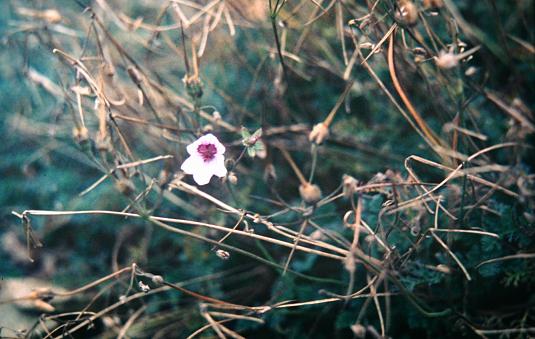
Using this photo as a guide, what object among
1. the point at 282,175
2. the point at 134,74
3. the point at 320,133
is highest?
the point at 134,74

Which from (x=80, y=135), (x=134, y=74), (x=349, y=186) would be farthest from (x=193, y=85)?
(x=349, y=186)

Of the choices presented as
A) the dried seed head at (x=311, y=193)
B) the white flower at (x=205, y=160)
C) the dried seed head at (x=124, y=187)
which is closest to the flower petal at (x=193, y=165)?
the white flower at (x=205, y=160)

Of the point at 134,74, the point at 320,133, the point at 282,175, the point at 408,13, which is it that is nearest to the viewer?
the point at 408,13

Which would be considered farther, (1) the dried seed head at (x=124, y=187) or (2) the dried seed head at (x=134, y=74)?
(2) the dried seed head at (x=134, y=74)

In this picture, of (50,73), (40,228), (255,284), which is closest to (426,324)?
(255,284)

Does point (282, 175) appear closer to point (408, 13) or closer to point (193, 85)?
point (193, 85)

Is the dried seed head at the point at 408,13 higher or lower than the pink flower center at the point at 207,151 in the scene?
higher

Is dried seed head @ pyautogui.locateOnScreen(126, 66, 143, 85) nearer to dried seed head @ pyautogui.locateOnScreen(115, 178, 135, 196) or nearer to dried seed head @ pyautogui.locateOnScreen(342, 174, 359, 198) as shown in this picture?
dried seed head @ pyautogui.locateOnScreen(115, 178, 135, 196)

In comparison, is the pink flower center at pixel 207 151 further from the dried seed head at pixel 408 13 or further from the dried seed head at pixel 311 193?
the dried seed head at pixel 408 13
